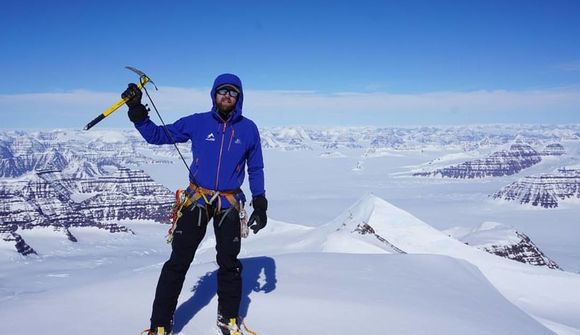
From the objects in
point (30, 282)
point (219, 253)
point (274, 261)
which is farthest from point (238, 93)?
point (30, 282)

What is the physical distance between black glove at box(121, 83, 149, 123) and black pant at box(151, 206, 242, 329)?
1.41 m

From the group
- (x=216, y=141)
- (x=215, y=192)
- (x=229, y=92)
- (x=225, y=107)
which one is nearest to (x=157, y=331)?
(x=215, y=192)

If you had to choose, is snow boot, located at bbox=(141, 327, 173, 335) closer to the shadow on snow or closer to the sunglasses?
the shadow on snow

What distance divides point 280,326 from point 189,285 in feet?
7.96

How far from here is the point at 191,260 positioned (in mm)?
6215

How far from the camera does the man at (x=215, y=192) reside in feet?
20.0

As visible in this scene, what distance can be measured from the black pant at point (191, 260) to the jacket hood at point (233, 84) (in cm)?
134

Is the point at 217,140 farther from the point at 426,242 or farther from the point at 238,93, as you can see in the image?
Result: the point at 426,242

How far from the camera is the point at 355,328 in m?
7.01

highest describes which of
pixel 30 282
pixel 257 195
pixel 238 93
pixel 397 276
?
pixel 238 93

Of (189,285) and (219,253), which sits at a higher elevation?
(219,253)

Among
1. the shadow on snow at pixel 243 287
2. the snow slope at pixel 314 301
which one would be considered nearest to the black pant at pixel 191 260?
the snow slope at pixel 314 301

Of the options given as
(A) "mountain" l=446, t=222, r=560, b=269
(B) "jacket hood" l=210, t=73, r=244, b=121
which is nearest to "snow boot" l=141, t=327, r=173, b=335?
(B) "jacket hood" l=210, t=73, r=244, b=121

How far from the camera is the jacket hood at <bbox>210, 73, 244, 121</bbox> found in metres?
6.12
